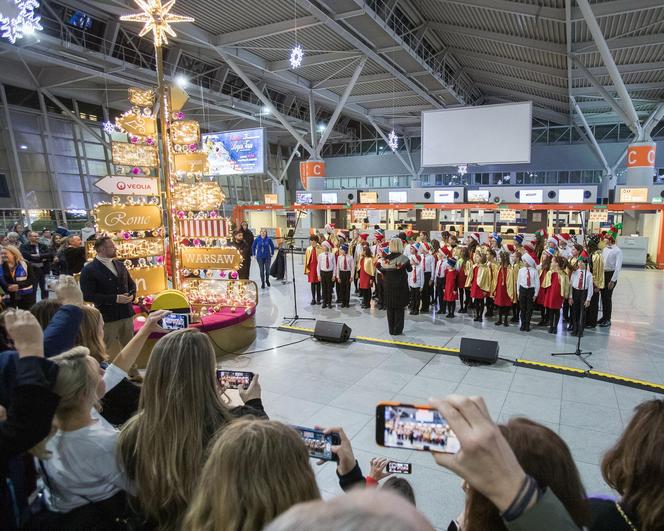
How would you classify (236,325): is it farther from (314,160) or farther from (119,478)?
(314,160)

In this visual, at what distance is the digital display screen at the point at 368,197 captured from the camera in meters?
23.0

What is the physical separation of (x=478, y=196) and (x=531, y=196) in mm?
2306

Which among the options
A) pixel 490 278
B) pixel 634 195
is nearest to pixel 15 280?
pixel 490 278

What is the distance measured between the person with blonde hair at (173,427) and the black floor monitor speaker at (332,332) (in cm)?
532

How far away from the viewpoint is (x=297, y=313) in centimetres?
963

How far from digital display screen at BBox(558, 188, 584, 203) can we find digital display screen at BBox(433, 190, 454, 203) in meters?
4.77

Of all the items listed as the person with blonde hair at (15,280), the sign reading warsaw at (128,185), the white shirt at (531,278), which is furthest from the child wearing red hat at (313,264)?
the person with blonde hair at (15,280)

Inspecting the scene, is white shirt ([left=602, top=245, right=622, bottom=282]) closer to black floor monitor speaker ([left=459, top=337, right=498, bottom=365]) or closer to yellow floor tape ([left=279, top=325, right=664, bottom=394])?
yellow floor tape ([left=279, top=325, right=664, bottom=394])

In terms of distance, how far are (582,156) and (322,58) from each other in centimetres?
2100

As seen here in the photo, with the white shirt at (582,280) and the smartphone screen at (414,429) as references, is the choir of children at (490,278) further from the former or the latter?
the smartphone screen at (414,429)

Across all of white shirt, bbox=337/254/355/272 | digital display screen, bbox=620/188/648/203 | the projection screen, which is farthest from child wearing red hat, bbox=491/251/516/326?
digital display screen, bbox=620/188/648/203

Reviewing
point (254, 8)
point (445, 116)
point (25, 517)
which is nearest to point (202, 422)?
point (25, 517)

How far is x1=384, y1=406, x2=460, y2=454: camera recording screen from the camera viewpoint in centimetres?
121

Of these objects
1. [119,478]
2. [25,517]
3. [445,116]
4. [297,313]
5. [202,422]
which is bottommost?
[297,313]
